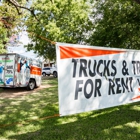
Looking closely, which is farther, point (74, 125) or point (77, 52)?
point (74, 125)

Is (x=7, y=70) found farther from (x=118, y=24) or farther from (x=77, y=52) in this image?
(x=118, y=24)

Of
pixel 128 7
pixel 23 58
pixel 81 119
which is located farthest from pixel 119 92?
pixel 128 7

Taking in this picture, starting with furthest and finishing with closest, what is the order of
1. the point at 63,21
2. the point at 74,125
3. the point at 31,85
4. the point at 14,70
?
the point at 63,21, the point at 31,85, the point at 14,70, the point at 74,125

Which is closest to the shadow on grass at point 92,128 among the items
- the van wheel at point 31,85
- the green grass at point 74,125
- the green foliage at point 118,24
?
the green grass at point 74,125

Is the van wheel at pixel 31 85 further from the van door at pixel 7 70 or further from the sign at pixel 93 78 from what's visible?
the sign at pixel 93 78

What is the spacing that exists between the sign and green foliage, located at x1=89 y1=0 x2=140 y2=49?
11.2 metres

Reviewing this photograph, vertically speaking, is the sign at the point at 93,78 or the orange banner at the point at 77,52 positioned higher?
the orange banner at the point at 77,52

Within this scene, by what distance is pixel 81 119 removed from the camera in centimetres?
592

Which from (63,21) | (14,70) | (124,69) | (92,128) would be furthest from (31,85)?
(63,21)

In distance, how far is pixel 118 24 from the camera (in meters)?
16.6

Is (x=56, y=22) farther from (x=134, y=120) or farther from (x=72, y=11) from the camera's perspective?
(x=134, y=120)

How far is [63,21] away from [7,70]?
15403 mm

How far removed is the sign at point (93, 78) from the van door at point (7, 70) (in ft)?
29.8

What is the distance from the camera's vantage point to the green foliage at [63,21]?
2434cm
